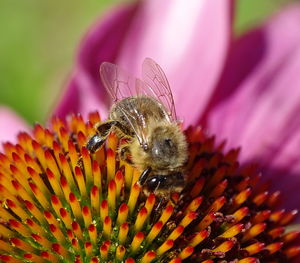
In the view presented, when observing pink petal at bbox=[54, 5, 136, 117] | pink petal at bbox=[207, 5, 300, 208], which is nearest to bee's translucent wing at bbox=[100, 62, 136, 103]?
pink petal at bbox=[54, 5, 136, 117]

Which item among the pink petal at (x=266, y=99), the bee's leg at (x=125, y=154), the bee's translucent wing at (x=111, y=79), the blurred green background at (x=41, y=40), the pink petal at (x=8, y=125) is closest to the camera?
the bee's leg at (x=125, y=154)

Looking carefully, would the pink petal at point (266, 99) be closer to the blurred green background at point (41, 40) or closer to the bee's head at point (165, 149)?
the bee's head at point (165, 149)

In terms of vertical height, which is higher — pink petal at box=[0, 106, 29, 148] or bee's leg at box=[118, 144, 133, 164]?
pink petal at box=[0, 106, 29, 148]

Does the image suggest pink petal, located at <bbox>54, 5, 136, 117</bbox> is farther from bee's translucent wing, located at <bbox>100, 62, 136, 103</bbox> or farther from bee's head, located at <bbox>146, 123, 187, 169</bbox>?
bee's head, located at <bbox>146, 123, 187, 169</bbox>

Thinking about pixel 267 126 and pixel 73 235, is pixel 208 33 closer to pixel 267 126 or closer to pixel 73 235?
pixel 267 126

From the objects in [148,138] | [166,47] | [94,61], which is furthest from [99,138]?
[166,47]

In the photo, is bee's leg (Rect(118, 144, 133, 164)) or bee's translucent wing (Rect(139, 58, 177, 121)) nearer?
bee's leg (Rect(118, 144, 133, 164))

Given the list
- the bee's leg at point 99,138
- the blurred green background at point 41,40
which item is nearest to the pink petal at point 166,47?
the bee's leg at point 99,138
